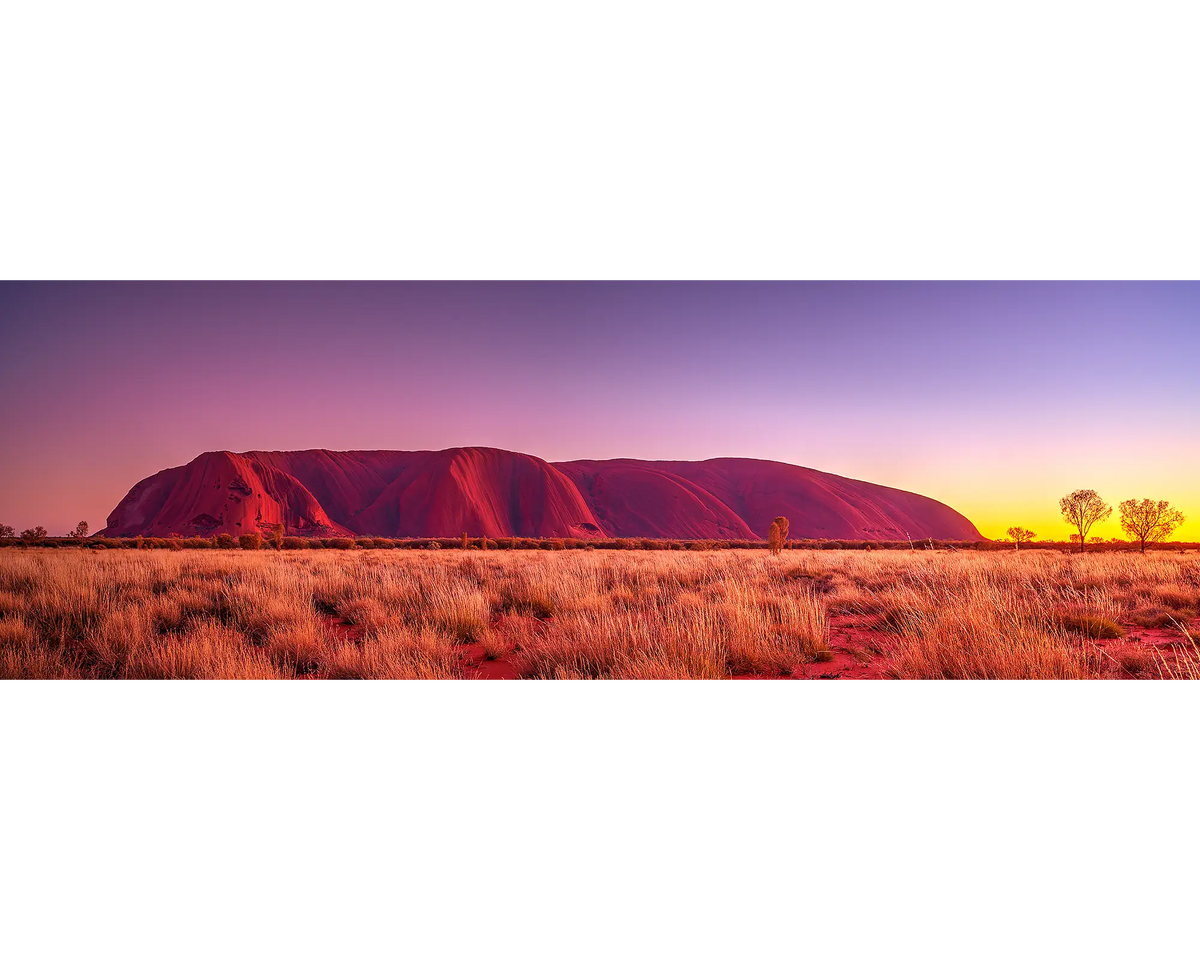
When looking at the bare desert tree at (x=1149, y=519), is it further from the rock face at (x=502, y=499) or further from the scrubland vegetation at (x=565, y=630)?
the rock face at (x=502, y=499)

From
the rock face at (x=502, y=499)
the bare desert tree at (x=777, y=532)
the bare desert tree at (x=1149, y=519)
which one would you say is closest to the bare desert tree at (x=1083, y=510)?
the bare desert tree at (x=1149, y=519)

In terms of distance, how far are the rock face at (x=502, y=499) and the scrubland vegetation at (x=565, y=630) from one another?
50287 mm

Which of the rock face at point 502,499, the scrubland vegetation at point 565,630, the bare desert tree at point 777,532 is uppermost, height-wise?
the rock face at point 502,499

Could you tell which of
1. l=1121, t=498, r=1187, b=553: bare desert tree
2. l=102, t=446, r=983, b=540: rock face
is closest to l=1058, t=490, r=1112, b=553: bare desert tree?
l=1121, t=498, r=1187, b=553: bare desert tree

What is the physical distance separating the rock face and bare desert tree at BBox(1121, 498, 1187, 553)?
39240mm

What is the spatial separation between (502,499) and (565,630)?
62.6 m

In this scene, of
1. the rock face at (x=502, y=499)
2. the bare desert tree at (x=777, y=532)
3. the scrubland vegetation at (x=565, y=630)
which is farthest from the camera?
the rock face at (x=502, y=499)

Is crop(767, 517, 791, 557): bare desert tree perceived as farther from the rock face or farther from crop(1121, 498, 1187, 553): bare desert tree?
the rock face

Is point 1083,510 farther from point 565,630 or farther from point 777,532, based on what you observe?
point 565,630

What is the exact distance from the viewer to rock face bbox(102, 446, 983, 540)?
5447cm

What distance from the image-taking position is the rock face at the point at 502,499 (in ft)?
179
